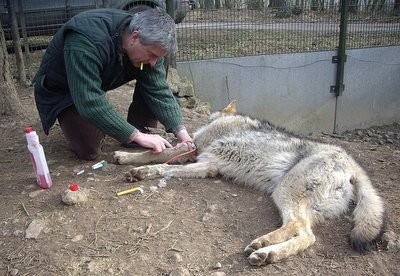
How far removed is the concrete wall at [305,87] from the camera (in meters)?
8.48

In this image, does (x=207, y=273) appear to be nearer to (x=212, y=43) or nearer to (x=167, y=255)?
(x=167, y=255)

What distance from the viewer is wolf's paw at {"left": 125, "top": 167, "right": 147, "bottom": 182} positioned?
3807mm

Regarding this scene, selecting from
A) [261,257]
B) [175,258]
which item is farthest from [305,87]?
[175,258]

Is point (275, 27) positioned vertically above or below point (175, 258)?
above

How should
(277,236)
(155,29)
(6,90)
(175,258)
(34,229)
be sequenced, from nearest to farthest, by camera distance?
(175,258)
(277,236)
(34,229)
(155,29)
(6,90)

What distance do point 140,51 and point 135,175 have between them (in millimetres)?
1085

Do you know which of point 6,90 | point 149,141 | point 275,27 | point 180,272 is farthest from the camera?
point 275,27

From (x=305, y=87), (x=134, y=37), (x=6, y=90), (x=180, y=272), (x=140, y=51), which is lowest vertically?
(x=305, y=87)

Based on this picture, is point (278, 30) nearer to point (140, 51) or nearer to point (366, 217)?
point (140, 51)

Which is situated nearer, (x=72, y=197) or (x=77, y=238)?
(x=77, y=238)

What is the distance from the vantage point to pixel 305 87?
8.98 metres

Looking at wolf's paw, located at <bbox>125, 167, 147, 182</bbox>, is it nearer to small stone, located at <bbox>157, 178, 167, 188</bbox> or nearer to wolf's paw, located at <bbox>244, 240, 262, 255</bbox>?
small stone, located at <bbox>157, 178, 167, 188</bbox>

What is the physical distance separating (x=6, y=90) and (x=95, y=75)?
2.47 metres

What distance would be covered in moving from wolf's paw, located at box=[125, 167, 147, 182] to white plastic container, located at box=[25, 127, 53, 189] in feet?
2.16
